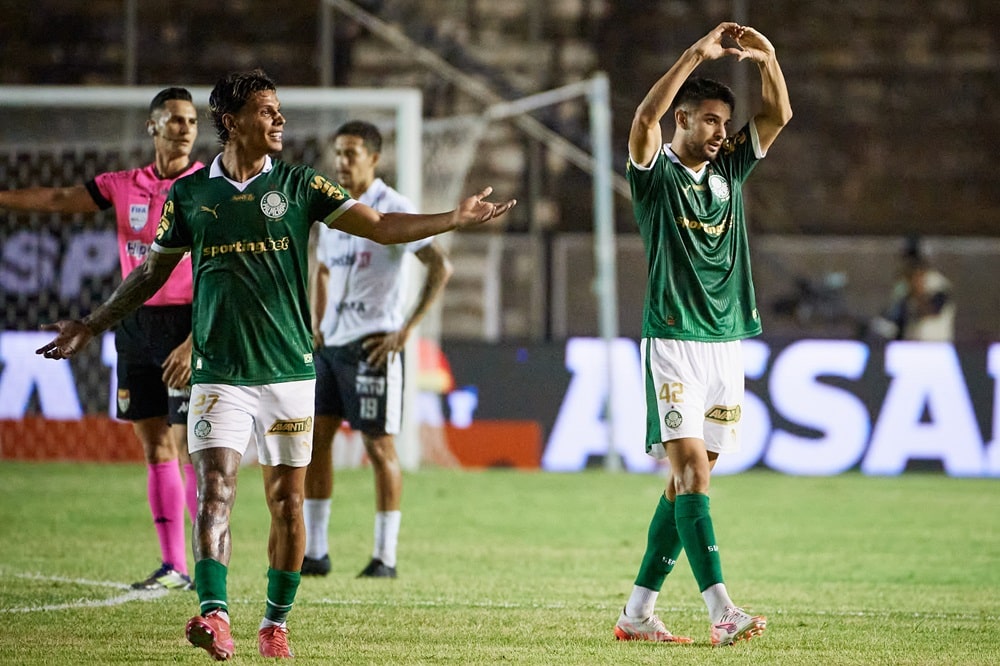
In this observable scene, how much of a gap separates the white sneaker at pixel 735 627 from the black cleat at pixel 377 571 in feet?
7.86

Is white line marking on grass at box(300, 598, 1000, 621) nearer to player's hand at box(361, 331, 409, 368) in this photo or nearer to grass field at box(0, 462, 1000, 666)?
grass field at box(0, 462, 1000, 666)

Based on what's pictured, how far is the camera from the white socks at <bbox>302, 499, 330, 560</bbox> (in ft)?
26.0

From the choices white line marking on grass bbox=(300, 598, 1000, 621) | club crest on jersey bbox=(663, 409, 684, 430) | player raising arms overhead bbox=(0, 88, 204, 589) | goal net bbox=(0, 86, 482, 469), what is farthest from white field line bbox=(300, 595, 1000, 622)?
goal net bbox=(0, 86, 482, 469)

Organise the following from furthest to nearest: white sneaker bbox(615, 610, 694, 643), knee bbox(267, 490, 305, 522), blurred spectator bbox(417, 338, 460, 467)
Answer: blurred spectator bbox(417, 338, 460, 467), white sneaker bbox(615, 610, 694, 643), knee bbox(267, 490, 305, 522)

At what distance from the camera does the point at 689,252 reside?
243 inches

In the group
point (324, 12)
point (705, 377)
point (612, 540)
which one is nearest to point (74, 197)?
point (705, 377)

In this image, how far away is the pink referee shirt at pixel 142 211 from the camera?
7395mm

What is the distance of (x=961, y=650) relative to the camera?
584cm

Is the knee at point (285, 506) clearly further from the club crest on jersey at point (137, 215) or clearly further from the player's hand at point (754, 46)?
the player's hand at point (754, 46)

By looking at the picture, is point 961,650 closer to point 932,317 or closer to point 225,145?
point 225,145

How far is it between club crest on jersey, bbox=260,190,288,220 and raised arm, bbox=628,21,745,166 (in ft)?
4.34

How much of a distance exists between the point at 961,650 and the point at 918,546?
3711 millimetres

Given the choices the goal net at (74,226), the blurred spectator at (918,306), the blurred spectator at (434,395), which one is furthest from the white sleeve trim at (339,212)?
the blurred spectator at (918,306)

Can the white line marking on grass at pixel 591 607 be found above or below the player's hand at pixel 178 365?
below
